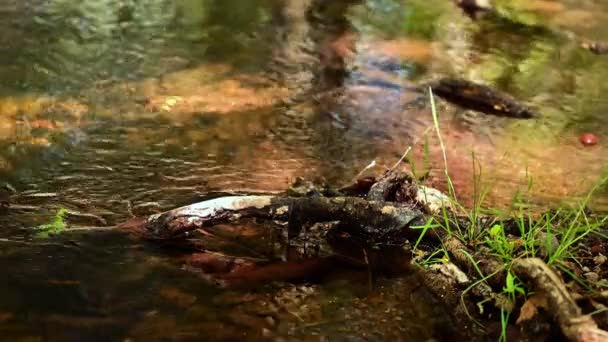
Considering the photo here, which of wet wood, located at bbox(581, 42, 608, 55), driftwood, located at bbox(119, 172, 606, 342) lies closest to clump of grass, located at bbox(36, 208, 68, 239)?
driftwood, located at bbox(119, 172, 606, 342)

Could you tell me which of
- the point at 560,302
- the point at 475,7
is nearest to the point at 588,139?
the point at 560,302

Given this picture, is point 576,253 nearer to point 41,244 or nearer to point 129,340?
point 129,340

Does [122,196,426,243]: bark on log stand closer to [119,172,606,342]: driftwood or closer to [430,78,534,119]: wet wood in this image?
[119,172,606,342]: driftwood

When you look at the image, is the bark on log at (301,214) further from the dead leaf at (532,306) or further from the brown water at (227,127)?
the dead leaf at (532,306)

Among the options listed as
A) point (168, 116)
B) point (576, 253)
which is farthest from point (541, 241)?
point (168, 116)

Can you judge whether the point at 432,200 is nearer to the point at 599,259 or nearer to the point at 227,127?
the point at 599,259

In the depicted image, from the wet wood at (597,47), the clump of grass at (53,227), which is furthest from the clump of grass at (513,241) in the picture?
the wet wood at (597,47)
